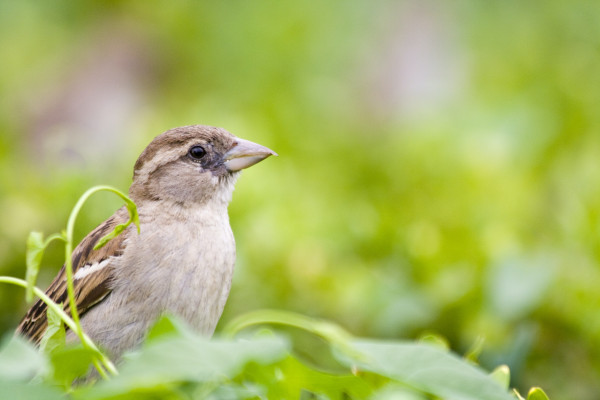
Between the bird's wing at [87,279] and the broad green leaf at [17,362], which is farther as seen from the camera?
the bird's wing at [87,279]

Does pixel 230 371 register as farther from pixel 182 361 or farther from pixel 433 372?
pixel 433 372

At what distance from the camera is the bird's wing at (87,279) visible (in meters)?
2.15

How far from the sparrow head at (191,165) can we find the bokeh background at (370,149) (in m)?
0.76

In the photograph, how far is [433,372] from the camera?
1.21 m

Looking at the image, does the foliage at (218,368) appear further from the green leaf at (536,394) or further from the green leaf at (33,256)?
the green leaf at (536,394)

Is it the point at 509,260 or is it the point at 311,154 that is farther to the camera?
the point at 311,154

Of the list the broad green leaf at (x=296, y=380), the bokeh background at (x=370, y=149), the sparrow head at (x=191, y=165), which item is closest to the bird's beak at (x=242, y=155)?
the sparrow head at (x=191, y=165)

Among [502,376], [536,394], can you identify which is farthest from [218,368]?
[502,376]

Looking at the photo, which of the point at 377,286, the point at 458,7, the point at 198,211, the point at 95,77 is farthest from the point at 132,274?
the point at 458,7

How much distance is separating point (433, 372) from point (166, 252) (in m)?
1.08

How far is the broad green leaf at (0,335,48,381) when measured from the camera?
107 centimetres

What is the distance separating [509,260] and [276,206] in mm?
1086

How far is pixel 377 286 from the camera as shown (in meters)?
3.16

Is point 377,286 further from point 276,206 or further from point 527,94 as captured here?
point 527,94
